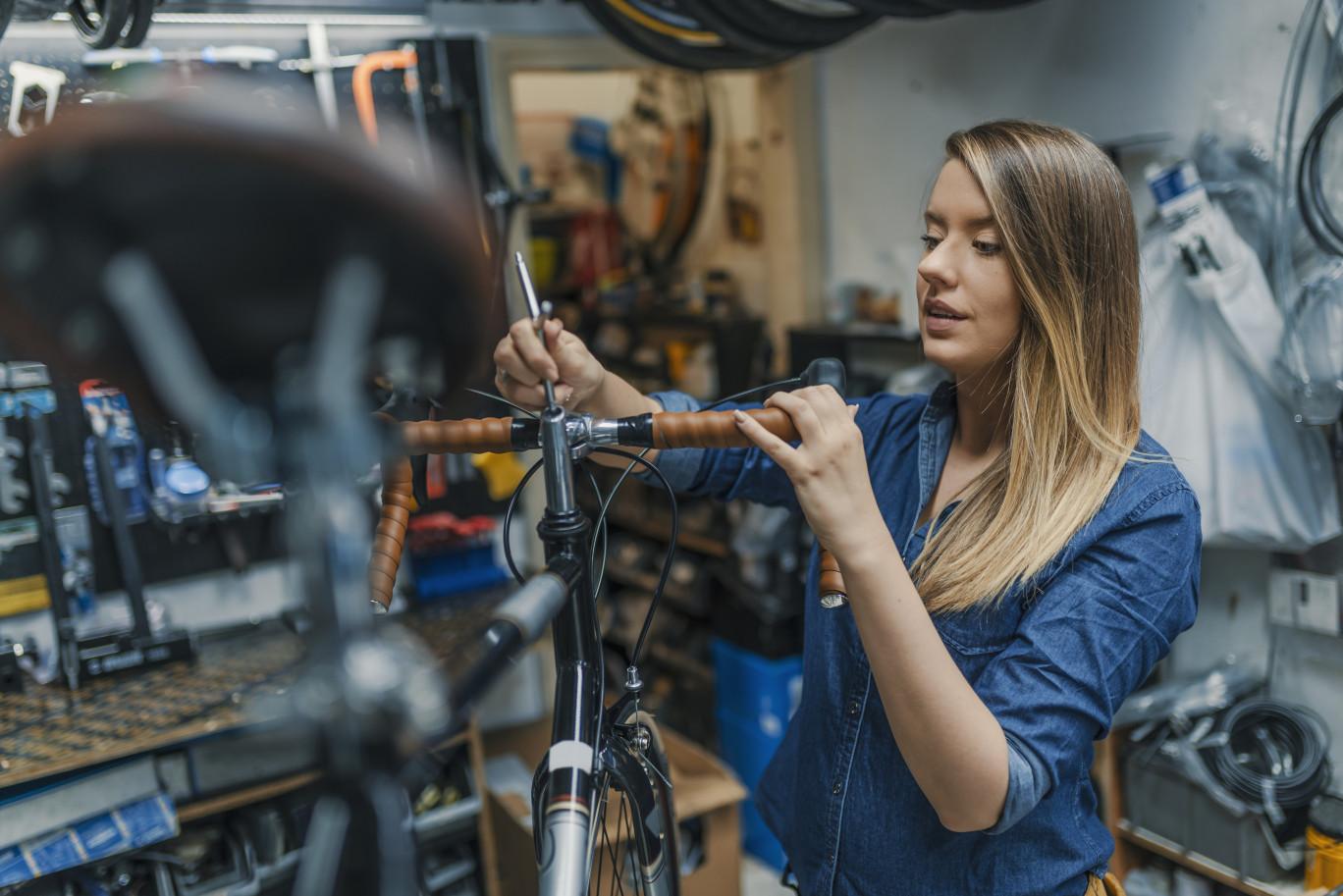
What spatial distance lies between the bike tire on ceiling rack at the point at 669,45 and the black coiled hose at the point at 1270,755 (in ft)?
6.10

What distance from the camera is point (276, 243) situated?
0.45 m

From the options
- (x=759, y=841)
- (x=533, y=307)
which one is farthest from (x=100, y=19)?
(x=759, y=841)

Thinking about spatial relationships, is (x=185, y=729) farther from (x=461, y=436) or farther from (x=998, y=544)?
(x=998, y=544)

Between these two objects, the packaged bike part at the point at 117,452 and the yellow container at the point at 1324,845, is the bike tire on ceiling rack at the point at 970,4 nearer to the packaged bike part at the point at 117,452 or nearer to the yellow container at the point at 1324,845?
the yellow container at the point at 1324,845

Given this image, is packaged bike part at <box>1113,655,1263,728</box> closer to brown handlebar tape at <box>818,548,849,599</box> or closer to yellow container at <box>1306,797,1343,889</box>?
yellow container at <box>1306,797,1343,889</box>

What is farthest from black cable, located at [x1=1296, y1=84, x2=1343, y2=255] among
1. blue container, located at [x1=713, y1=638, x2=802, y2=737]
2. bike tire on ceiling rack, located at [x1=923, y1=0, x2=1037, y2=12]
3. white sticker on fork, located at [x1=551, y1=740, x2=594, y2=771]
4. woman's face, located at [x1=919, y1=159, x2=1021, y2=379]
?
blue container, located at [x1=713, y1=638, x2=802, y2=737]

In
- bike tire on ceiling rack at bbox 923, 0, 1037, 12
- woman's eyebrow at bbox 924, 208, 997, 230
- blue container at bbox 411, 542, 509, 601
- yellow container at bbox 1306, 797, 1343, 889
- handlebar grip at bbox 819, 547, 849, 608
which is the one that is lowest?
yellow container at bbox 1306, 797, 1343, 889

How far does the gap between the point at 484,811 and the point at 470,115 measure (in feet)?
6.32

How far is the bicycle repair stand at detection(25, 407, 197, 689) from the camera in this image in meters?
2.20

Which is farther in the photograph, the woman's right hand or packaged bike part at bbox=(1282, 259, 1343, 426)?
packaged bike part at bbox=(1282, 259, 1343, 426)

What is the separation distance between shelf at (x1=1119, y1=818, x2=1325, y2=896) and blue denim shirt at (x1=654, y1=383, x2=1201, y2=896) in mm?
1131

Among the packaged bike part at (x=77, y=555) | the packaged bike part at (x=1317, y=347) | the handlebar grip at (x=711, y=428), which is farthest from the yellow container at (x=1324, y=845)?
the packaged bike part at (x=77, y=555)

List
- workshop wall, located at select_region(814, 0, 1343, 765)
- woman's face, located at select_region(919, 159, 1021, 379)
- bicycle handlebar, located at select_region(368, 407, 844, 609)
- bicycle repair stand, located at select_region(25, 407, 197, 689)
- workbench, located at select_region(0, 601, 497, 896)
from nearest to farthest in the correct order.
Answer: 1. bicycle handlebar, located at select_region(368, 407, 844, 609)
2. woman's face, located at select_region(919, 159, 1021, 379)
3. workbench, located at select_region(0, 601, 497, 896)
4. workshop wall, located at select_region(814, 0, 1343, 765)
5. bicycle repair stand, located at select_region(25, 407, 197, 689)

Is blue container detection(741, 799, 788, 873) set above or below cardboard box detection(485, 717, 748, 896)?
below
